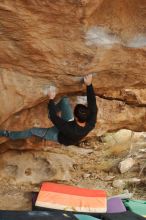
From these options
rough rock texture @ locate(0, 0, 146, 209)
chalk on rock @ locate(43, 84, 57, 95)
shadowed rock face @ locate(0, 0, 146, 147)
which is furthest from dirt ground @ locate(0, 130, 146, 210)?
chalk on rock @ locate(43, 84, 57, 95)

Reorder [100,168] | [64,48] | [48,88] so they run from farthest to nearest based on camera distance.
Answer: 1. [100,168]
2. [48,88]
3. [64,48]

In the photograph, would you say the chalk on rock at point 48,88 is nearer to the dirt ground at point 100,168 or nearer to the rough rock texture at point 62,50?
the rough rock texture at point 62,50

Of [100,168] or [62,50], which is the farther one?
[100,168]

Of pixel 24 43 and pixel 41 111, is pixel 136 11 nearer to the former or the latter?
pixel 24 43

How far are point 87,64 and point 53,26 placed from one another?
80 centimetres

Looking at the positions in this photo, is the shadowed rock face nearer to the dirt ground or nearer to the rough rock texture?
the rough rock texture

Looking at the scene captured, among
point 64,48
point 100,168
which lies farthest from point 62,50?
point 100,168

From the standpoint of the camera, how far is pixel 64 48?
17.9 feet

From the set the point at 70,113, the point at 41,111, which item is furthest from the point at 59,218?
the point at 41,111

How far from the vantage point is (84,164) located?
33.8 feet

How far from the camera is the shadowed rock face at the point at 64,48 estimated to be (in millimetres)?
4934

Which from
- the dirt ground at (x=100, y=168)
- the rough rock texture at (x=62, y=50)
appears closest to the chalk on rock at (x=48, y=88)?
the rough rock texture at (x=62, y=50)

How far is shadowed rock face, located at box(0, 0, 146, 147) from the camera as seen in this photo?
16.2ft

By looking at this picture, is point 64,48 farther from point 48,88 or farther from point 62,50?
point 48,88
